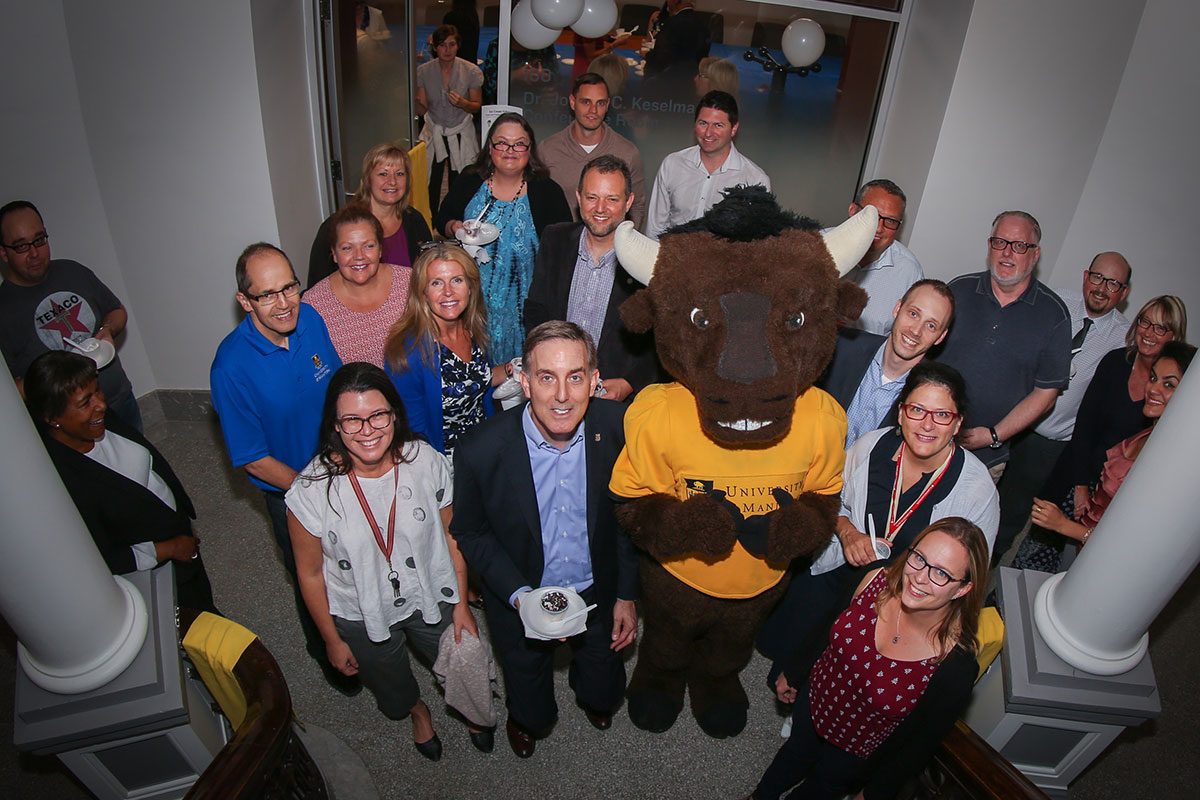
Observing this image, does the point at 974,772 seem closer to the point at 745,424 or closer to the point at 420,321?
the point at 745,424

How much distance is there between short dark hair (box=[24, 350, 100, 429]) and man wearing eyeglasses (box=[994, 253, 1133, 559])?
393 centimetres

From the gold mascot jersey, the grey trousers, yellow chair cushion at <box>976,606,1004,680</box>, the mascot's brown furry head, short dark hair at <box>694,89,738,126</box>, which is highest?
short dark hair at <box>694,89,738,126</box>

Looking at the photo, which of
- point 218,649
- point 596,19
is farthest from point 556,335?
point 596,19

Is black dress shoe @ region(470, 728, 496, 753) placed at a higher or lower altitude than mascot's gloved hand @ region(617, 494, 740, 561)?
lower

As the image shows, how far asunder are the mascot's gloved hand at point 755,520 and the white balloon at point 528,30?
4.01m

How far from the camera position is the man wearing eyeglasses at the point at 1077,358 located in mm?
3654

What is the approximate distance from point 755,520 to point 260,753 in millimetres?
1522

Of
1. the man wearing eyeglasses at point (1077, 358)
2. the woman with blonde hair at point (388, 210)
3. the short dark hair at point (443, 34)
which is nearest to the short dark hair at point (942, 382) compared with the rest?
the man wearing eyeglasses at point (1077, 358)

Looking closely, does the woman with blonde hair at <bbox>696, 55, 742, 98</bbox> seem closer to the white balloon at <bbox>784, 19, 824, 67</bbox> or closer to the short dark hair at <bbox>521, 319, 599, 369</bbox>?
the white balloon at <bbox>784, 19, 824, 67</bbox>

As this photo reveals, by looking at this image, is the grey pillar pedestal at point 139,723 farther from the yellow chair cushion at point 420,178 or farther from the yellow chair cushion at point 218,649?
the yellow chair cushion at point 420,178

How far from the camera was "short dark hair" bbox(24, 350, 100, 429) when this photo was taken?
8.59 feet

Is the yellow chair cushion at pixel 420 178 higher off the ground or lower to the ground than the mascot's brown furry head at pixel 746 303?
lower

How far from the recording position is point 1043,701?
8.09 ft

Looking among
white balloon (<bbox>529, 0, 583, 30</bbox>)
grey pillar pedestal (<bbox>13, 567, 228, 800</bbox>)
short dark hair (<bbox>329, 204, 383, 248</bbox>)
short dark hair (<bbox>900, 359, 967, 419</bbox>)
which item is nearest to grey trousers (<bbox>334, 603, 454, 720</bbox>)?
grey pillar pedestal (<bbox>13, 567, 228, 800</bbox>)
